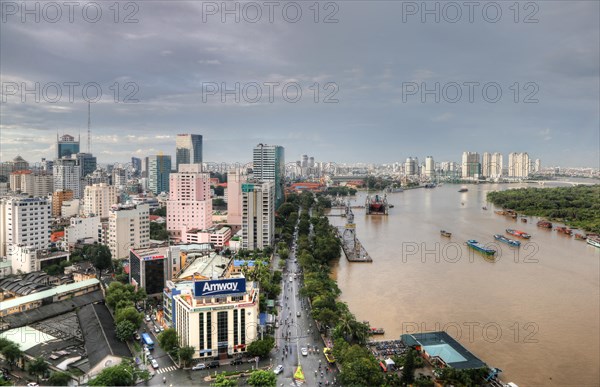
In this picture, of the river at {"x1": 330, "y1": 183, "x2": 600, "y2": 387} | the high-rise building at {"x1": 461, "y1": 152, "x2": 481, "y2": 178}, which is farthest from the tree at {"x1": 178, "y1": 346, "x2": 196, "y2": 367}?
the high-rise building at {"x1": 461, "y1": 152, "x2": 481, "y2": 178}

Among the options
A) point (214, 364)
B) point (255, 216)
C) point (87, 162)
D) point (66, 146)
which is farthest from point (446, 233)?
point (66, 146)

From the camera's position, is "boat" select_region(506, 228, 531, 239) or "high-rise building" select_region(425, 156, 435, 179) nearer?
"boat" select_region(506, 228, 531, 239)

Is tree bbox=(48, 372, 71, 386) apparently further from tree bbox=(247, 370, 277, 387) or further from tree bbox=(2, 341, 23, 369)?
tree bbox=(247, 370, 277, 387)

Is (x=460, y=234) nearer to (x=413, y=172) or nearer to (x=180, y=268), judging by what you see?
(x=180, y=268)

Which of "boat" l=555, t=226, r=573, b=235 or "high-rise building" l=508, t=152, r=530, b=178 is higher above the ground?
"high-rise building" l=508, t=152, r=530, b=178

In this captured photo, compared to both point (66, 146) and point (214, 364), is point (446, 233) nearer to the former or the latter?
point (214, 364)

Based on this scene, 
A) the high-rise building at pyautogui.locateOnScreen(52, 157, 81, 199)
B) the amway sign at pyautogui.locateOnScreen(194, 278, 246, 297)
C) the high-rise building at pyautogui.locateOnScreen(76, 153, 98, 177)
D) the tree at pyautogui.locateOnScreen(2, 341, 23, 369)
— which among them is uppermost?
the high-rise building at pyautogui.locateOnScreen(76, 153, 98, 177)

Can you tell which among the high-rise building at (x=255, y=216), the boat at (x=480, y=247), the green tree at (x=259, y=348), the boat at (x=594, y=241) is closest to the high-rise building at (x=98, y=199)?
the high-rise building at (x=255, y=216)
